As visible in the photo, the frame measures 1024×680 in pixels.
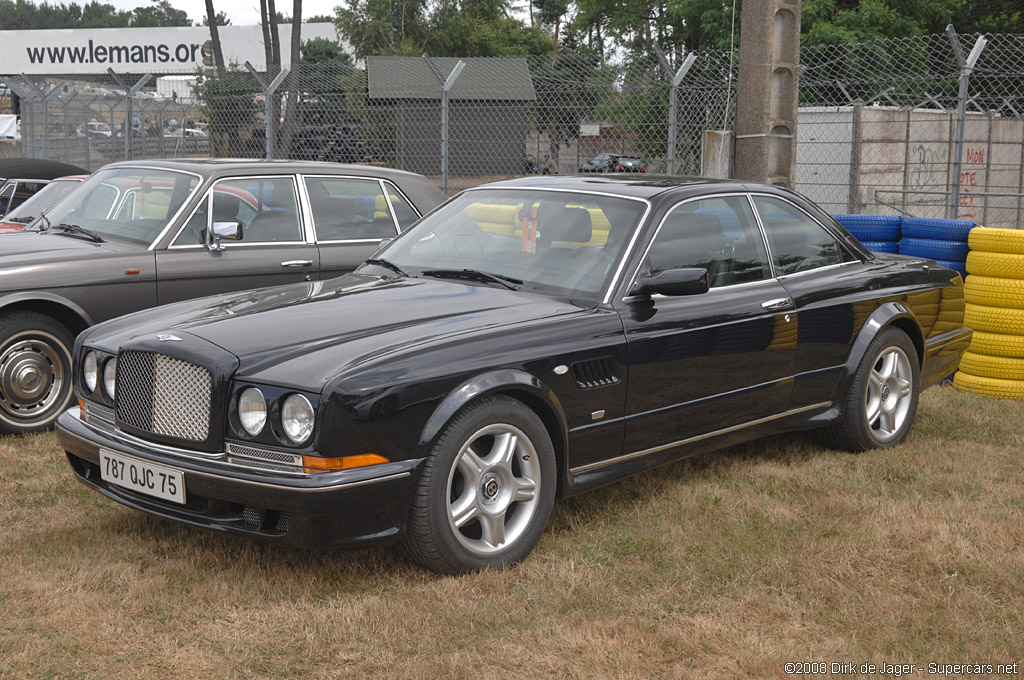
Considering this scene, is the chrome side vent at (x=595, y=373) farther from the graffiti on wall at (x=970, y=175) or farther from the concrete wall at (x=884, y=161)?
the graffiti on wall at (x=970, y=175)

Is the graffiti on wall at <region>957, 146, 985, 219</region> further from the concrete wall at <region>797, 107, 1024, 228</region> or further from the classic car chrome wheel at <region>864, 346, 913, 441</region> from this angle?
the classic car chrome wheel at <region>864, 346, 913, 441</region>

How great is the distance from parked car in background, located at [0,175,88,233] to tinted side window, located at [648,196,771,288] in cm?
477

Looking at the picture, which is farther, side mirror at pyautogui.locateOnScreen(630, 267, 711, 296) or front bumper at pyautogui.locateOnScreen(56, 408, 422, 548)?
side mirror at pyautogui.locateOnScreen(630, 267, 711, 296)

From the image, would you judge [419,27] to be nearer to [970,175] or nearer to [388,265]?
[970,175]

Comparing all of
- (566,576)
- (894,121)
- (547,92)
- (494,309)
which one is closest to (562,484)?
(566,576)

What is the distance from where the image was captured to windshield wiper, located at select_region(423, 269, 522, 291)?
4.73 metres

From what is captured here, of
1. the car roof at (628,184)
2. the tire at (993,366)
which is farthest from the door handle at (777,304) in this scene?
the tire at (993,366)

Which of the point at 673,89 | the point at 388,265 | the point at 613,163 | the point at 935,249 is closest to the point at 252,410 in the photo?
the point at 388,265

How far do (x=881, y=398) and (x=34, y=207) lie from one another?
687 centimetres

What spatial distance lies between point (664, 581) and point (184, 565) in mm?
1870

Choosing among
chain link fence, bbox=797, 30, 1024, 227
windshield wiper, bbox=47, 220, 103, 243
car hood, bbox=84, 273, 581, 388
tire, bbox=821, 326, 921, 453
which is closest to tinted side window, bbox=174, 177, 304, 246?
windshield wiper, bbox=47, 220, 103, 243

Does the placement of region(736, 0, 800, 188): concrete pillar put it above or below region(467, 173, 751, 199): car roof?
above

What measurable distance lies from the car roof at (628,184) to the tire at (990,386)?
123 inches

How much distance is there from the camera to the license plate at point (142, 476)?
151 inches
